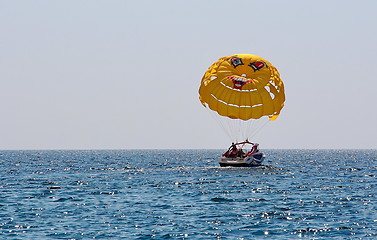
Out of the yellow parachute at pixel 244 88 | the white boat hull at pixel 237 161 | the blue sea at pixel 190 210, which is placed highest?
the yellow parachute at pixel 244 88

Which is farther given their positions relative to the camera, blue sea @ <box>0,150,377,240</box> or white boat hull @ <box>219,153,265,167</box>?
white boat hull @ <box>219,153,265,167</box>

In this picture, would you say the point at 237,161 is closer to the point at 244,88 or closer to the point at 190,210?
the point at 244,88

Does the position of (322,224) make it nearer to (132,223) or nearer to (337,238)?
(337,238)

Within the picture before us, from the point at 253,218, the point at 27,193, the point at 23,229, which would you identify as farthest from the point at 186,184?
the point at 23,229

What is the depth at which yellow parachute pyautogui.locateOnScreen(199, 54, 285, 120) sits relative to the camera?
64.9 metres

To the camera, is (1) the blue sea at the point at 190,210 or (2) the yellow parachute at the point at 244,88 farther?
(2) the yellow parachute at the point at 244,88

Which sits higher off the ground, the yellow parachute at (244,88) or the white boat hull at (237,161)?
the yellow parachute at (244,88)

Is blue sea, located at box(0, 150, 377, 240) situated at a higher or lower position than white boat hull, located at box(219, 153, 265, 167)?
lower

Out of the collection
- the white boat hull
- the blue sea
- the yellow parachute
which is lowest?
the blue sea

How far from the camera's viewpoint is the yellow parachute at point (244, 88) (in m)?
64.9

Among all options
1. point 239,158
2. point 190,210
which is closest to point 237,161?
point 239,158

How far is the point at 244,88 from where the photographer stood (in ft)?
212

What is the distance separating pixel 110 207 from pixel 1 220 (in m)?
7.69

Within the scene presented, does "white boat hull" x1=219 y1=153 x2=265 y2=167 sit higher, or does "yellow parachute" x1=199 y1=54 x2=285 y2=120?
"yellow parachute" x1=199 y1=54 x2=285 y2=120
